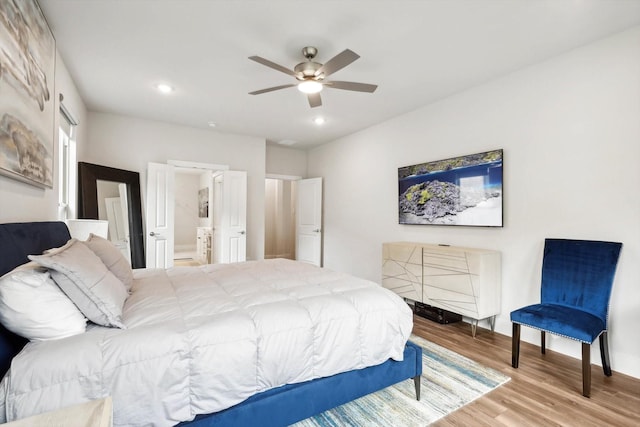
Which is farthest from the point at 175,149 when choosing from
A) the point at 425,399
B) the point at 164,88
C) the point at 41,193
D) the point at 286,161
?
the point at 425,399

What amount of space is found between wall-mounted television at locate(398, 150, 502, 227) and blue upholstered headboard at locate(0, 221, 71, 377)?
364cm

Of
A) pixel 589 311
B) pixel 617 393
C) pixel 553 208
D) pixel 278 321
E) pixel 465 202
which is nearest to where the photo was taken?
pixel 278 321

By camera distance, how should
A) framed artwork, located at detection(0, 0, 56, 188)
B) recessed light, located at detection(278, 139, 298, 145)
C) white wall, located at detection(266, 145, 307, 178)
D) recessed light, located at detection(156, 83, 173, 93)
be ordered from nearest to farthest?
framed artwork, located at detection(0, 0, 56, 188) < recessed light, located at detection(156, 83, 173, 93) < recessed light, located at detection(278, 139, 298, 145) < white wall, located at detection(266, 145, 307, 178)

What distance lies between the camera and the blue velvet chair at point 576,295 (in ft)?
6.91

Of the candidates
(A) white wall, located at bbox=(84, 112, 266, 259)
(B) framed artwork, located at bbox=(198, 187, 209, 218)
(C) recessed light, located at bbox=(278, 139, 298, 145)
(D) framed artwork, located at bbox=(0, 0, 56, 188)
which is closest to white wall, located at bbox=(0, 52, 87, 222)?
(D) framed artwork, located at bbox=(0, 0, 56, 188)

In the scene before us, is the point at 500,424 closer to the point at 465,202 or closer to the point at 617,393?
the point at 617,393

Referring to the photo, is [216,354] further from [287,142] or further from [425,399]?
[287,142]

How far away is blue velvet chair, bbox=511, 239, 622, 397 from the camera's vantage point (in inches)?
83.0

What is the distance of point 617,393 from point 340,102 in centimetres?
367

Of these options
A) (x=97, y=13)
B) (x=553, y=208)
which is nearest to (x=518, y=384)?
(x=553, y=208)

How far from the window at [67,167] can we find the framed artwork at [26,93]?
3.03ft

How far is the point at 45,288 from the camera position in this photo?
123 cm

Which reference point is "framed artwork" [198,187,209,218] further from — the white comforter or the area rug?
the area rug

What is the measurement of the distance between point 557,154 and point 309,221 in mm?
4223
